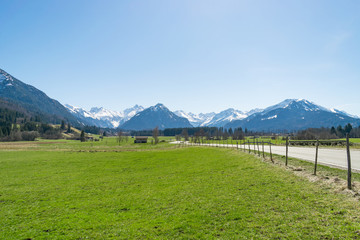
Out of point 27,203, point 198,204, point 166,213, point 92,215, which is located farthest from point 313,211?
point 27,203

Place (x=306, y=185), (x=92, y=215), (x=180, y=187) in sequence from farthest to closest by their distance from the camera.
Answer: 1. (x=180, y=187)
2. (x=306, y=185)
3. (x=92, y=215)

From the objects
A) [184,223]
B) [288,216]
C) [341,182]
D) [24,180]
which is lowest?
[24,180]

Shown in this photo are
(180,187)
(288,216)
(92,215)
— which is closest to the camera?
(288,216)

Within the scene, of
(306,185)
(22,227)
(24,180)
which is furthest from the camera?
(24,180)

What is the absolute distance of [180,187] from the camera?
19453mm

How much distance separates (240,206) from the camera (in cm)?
1275

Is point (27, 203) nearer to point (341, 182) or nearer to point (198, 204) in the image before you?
point (198, 204)

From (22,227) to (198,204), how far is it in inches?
435

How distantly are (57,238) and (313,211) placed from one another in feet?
44.5

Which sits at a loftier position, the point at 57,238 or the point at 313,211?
the point at 313,211

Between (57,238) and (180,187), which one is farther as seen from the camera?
(180,187)

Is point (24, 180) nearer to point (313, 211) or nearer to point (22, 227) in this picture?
point (22, 227)

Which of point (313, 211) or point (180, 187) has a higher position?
point (313, 211)

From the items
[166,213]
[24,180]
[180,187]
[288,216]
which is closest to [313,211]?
[288,216]
